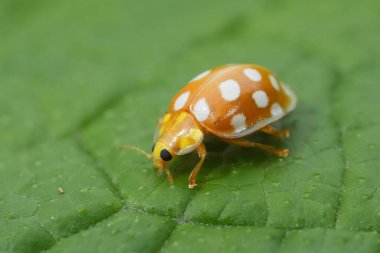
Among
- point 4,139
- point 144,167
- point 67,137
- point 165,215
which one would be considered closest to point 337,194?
point 165,215

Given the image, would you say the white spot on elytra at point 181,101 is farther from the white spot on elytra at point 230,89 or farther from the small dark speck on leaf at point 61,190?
the small dark speck on leaf at point 61,190

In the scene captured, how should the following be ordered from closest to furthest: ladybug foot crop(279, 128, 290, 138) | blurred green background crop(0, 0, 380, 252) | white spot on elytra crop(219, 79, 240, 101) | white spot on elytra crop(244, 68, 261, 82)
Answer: blurred green background crop(0, 0, 380, 252)
white spot on elytra crop(219, 79, 240, 101)
white spot on elytra crop(244, 68, 261, 82)
ladybug foot crop(279, 128, 290, 138)

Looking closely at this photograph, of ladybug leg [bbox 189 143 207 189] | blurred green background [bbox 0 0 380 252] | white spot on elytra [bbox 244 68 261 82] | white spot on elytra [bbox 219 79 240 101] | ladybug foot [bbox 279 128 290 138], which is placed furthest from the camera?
ladybug foot [bbox 279 128 290 138]

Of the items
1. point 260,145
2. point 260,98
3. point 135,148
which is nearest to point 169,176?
point 135,148

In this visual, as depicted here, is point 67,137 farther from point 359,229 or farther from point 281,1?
point 281,1

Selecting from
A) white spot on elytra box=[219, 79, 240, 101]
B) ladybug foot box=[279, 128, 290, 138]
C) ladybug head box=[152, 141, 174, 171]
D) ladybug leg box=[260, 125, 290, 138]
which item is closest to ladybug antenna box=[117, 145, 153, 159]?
ladybug head box=[152, 141, 174, 171]

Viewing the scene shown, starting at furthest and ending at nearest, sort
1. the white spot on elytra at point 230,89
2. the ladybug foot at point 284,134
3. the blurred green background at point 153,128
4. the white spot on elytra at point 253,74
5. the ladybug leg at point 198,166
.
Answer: the ladybug foot at point 284,134 < the white spot on elytra at point 253,74 < the white spot on elytra at point 230,89 < the ladybug leg at point 198,166 < the blurred green background at point 153,128

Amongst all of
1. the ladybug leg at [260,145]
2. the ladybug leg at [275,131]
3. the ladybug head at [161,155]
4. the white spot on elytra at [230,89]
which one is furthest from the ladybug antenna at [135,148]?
the ladybug leg at [275,131]

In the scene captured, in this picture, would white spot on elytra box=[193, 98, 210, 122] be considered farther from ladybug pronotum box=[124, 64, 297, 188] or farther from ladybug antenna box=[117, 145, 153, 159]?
ladybug antenna box=[117, 145, 153, 159]
